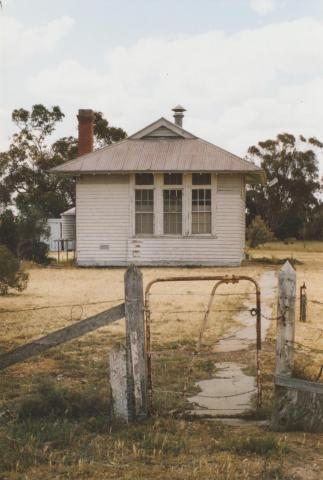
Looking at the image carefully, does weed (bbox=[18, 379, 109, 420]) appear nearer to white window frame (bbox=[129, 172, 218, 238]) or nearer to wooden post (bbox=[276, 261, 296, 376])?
wooden post (bbox=[276, 261, 296, 376])

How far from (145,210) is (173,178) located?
1554mm

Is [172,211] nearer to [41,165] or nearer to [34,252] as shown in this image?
[34,252]

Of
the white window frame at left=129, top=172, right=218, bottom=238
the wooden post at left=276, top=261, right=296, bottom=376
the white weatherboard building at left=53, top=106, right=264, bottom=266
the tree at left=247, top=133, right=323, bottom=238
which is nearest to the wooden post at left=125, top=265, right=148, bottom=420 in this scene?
the wooden post at left=276, top=261, right=296, bottom=376

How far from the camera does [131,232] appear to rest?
2656 cm

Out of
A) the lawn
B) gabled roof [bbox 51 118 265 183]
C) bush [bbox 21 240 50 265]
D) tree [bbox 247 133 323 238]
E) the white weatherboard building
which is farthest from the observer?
tree [bbox 247 133 323 238]

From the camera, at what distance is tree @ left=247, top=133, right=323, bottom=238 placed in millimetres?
64375

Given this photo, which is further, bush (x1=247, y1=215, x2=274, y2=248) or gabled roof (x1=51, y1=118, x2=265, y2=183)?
bush (x1=247, y1=215, x2=274, y2=248)

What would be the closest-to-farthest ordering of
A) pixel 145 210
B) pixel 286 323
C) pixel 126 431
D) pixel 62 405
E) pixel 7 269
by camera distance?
1. pixel 126 431
2. pixel 286 323
3. pixel 62 405
4. pixel 7 269
5. pixel 145 210

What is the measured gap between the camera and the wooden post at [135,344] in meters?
6.41

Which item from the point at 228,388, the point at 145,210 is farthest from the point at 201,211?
the point at 228,388

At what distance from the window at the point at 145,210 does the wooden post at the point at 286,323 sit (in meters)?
20.2

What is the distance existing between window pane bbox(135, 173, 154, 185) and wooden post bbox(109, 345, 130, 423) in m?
20.4

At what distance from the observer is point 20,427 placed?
609 centimetres

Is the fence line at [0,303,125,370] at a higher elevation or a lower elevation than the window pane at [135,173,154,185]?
lower
